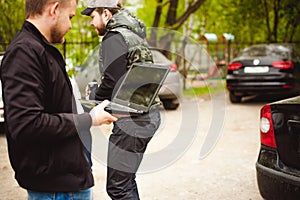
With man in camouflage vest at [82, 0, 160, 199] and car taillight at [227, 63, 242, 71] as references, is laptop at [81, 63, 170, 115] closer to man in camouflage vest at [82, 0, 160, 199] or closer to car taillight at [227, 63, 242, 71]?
man in camouflage vest at [82, 0, 160, 199]

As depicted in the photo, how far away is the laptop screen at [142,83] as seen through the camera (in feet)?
9.40

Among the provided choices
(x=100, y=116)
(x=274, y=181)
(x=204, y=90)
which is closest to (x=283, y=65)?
(x=204, y=90)

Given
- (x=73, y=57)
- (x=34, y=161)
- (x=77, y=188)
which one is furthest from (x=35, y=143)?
(x=73, y=57)

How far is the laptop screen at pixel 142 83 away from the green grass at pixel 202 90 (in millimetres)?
10295

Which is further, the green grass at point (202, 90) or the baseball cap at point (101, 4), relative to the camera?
the green grass at point (202, 90)

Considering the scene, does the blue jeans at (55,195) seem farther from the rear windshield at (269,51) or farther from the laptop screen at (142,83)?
the rear windshield at (269,51)

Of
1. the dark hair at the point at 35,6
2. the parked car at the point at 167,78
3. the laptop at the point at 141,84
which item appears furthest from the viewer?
the parked car at the point at 167,78

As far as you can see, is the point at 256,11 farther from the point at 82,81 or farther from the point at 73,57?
the point at 82,81

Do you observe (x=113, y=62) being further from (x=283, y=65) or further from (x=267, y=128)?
(x=283, y=65)

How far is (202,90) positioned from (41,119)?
12635mm

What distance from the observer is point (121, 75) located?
292 cm

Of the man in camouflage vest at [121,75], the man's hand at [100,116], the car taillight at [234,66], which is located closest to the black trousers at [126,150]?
the man in camouflage vest at [121,75]

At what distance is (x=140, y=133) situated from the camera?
9.99 feet

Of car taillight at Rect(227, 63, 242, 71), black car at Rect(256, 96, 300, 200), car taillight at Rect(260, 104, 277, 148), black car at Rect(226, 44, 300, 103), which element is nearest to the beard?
black car at Rect(256, 96, 300, 200)
